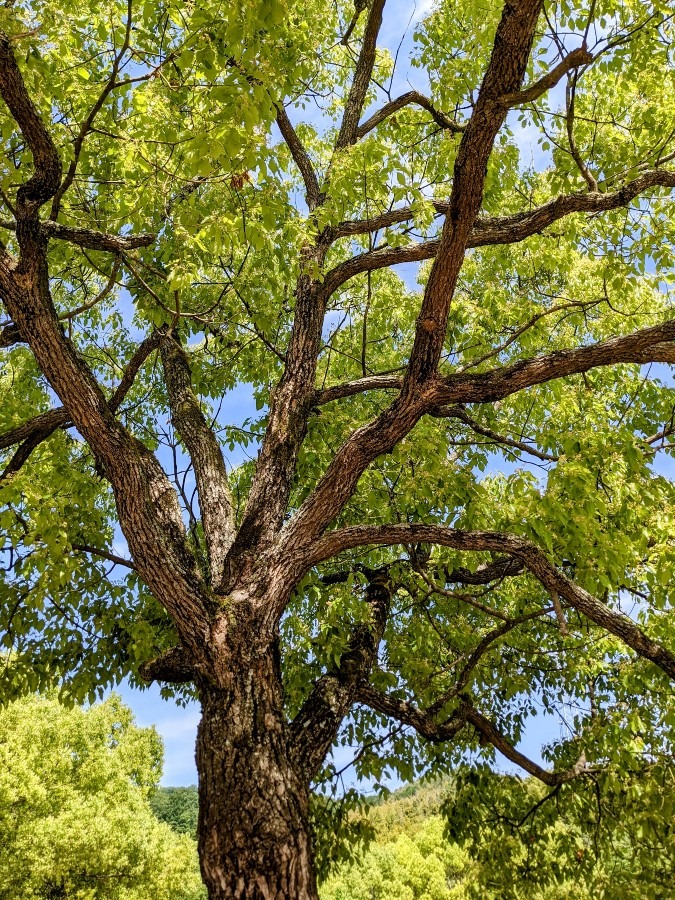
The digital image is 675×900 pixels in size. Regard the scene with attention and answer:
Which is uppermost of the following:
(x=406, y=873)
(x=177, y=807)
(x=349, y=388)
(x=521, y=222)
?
(x=521, y=222)

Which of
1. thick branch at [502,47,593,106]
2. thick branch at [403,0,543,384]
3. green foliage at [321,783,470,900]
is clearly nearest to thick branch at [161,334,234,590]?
thick branch at [403,0,543,384]

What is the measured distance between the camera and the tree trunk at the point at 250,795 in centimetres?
318

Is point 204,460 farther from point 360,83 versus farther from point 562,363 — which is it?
point 360,83

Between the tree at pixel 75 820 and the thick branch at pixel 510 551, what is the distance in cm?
1672

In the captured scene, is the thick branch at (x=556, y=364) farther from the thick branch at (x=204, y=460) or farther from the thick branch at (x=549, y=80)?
the thick branch at (x=204, y=460)

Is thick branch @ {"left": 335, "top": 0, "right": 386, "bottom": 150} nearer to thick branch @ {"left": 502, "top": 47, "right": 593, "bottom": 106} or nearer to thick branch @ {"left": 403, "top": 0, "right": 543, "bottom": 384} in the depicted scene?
thick branch @ {"left": 403, "top": 0, "right": 543, "bottom": 384}

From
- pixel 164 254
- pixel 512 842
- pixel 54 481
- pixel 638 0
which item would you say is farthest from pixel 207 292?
pixel 512 842

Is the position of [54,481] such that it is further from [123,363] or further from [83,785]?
[83,785]

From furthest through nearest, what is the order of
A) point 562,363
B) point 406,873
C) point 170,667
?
point 406,873
point 170,667
point 562,363

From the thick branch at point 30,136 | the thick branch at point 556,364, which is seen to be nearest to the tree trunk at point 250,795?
the thick branch at point 556,364

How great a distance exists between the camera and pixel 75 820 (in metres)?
16.9

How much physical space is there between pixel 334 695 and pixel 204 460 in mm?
2545

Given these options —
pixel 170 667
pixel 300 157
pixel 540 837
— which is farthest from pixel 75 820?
pixel 300 157

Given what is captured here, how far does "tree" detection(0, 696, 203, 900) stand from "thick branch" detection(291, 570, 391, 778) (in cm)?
1540
